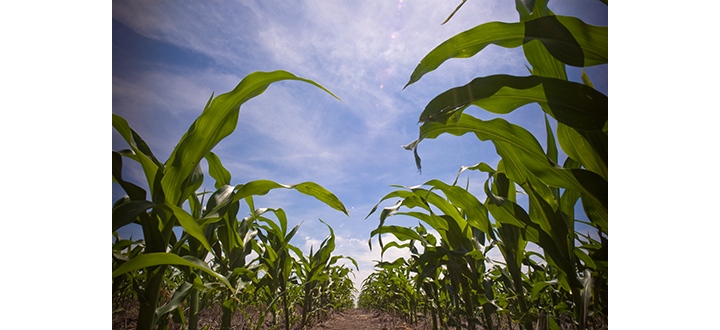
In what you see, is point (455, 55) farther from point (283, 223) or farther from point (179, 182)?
point (283, 223)

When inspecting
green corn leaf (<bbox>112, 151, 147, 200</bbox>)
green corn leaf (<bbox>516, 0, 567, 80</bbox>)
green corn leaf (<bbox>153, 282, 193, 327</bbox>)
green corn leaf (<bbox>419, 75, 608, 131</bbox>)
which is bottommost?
green corn leaf (<bbox>153, 282, 193, 327</bbox>)

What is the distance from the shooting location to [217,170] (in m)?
0.76

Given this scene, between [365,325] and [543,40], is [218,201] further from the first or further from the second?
[365,325]

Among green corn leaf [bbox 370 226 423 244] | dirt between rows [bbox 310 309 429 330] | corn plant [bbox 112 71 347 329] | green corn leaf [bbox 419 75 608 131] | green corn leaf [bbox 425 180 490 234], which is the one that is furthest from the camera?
dirt between rows [bbox 310 309 429 330]

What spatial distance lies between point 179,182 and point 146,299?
20 centimetres

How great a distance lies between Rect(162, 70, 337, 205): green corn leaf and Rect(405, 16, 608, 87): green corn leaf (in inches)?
8.8

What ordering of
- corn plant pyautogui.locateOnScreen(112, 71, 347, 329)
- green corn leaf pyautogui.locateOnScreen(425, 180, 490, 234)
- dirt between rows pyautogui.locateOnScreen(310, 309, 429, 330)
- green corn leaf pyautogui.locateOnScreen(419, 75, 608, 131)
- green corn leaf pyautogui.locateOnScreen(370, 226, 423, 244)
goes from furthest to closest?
dirt between rows pyautogui.locateOnScreen(310, 309, 429, 330) → green corn leaf pyautogui.locateOnScreen(370, 226, 423, 244) → green corn leaf pyautogui.locateOnScreen(425, 180, 490, 234) → corn plant pyautogui.locateOnScreen(112, 71, 347, 329) → green corn leaf pyautogui.locateOnScreen(419, 75, 608, 131)

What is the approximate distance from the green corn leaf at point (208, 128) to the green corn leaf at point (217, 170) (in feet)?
0.76

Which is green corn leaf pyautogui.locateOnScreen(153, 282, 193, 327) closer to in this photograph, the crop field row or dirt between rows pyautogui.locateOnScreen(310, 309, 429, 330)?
the crop field row

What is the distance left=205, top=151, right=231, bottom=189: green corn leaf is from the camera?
0.75 meters

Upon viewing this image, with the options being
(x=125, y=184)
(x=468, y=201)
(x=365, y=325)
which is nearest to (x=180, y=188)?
(x=125, y=184)

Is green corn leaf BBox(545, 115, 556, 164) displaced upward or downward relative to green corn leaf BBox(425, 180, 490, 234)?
upward

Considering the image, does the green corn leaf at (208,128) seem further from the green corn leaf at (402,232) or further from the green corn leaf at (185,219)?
the green corn leaf at (402,232)

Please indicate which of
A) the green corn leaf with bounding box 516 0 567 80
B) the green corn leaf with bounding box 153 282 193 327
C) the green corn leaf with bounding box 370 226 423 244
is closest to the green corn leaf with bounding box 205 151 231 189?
the green corn leaf with bounding box 153 282 193 327
